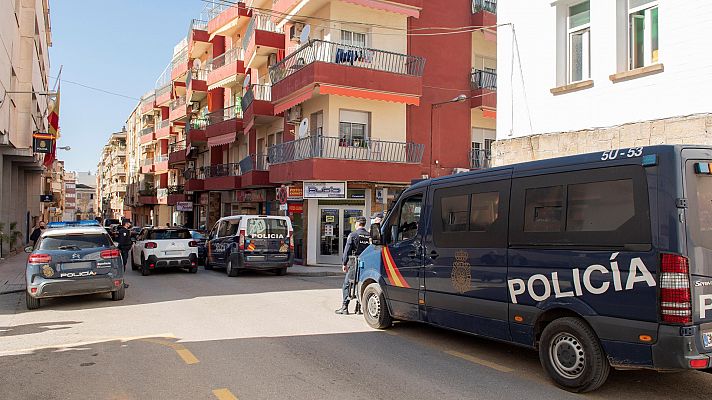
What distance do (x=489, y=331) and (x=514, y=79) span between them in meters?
8.43

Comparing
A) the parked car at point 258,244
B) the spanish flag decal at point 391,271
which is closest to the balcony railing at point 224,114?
the parked car at point 258,244

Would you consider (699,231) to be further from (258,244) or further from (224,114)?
(224,114)

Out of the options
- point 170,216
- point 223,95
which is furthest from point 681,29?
point 170,216

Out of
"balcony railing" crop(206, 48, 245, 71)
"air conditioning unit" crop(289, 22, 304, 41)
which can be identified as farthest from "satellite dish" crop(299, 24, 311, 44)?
"balcony railing" crop(206, 48, 245, 71)

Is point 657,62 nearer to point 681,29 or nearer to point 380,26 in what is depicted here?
point 681,29

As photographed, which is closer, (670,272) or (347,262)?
(670,272)

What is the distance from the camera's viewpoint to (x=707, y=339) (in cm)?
509

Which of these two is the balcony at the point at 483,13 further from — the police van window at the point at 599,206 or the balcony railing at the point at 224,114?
the police van window at the point at 599,206

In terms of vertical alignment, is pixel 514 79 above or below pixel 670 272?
above

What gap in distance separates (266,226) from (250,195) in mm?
12407

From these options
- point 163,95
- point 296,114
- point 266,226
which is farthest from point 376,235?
point 163,95

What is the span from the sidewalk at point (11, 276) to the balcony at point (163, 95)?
33.1 metres

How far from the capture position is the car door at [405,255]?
→ 27.1ft

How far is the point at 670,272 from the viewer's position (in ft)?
16.4
